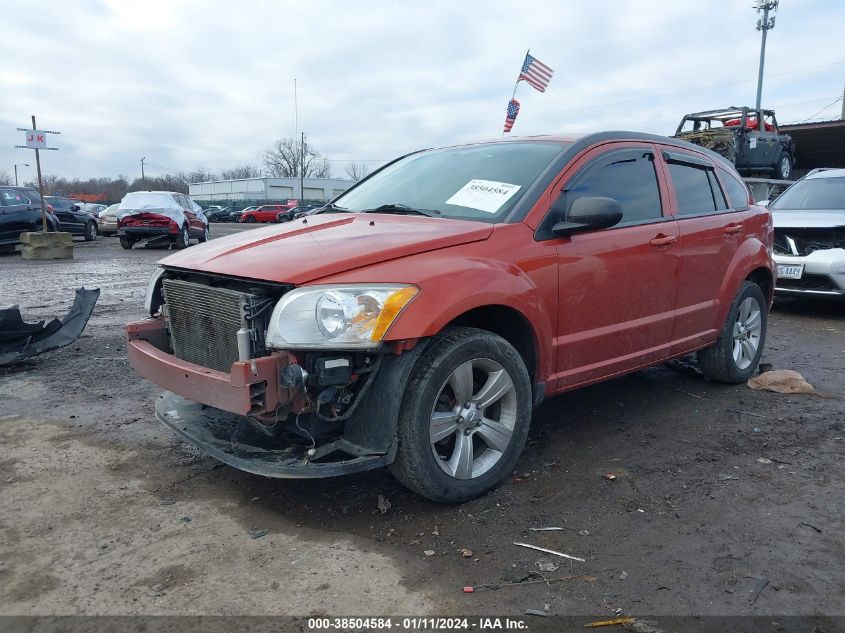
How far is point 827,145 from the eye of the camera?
20.8m

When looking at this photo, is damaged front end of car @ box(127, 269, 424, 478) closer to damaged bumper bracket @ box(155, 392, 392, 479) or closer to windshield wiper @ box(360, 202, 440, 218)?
damaged bumper bracket @ box(155, 392, 392, 479)

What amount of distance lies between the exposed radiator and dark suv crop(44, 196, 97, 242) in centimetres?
1784

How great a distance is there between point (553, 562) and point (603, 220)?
1698mm

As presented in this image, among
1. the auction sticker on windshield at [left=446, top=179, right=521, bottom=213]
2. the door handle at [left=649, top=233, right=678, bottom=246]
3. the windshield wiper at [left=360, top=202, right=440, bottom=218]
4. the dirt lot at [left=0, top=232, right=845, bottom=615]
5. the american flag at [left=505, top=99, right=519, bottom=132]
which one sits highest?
the american flag at [left=505, top=99, right=519, bottom=132]

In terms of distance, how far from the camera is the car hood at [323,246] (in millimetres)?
2840

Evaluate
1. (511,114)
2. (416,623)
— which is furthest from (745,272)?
(511,114)

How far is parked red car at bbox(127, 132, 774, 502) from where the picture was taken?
276cm

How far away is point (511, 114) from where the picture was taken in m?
11.1

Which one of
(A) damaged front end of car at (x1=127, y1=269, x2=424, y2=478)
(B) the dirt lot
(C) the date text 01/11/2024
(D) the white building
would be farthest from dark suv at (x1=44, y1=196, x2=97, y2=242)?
(D) the white building

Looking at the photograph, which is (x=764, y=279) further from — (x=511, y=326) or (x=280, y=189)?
(x=280, y=189)

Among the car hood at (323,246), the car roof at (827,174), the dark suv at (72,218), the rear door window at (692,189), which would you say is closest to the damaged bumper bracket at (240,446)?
the car hood at (323,246)

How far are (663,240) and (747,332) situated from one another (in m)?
1.59

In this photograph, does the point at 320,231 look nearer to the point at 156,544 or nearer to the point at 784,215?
the point at 156,544

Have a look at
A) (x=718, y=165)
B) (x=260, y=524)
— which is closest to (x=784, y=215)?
(x=718, y=165)
